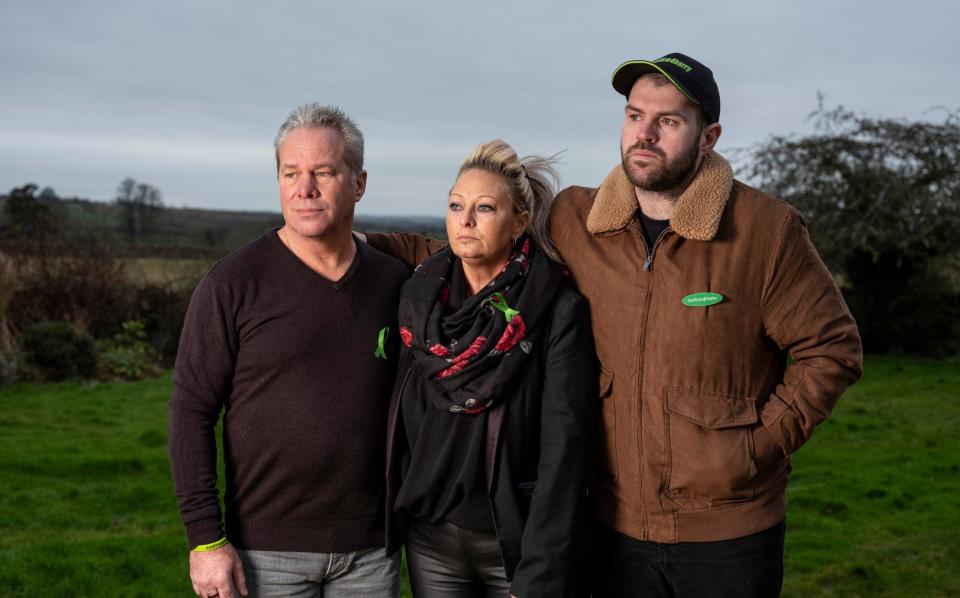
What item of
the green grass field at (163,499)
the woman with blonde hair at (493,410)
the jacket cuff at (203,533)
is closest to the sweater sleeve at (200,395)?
the jacket cuff at (203,533)

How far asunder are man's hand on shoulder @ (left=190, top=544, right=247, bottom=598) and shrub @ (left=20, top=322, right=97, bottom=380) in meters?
Answer: 11.6

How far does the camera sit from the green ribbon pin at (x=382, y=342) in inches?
115

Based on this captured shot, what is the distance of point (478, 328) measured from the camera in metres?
2.75

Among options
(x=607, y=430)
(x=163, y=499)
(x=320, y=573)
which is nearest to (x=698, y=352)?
(x=607, y=430)

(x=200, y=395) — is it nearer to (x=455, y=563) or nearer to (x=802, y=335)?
(x=455, y=563)

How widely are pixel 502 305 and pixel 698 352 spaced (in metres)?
0.67

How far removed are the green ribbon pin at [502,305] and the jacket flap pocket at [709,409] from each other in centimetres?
59

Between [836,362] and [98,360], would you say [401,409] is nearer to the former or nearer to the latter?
[836,362]

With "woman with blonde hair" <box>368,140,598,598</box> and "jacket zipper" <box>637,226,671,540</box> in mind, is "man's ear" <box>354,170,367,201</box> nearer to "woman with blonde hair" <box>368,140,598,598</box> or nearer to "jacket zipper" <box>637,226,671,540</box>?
"woman with blonde hair" <box>368,140,598,598</box>

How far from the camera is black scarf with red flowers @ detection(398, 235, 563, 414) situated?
2.70 meters

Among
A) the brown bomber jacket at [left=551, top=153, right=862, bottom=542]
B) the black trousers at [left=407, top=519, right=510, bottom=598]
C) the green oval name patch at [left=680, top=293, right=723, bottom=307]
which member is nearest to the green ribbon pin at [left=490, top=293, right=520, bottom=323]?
the brown bomber jacket at [left=551, top=153, right=862, bottom=542]

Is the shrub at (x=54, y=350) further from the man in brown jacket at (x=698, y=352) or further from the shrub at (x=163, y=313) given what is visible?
the man in brown jacket at (x=698, y=352)

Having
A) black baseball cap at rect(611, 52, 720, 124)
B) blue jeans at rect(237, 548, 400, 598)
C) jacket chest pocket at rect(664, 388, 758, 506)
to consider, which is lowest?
blue jeans at rect(237, 548, 400, 598)

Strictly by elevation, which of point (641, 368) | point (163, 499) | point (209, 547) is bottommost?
point (163, 499)
